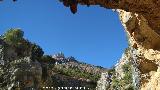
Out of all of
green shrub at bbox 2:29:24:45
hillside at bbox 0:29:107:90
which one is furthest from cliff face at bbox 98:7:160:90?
green shrub at bbox 2:29:24:45

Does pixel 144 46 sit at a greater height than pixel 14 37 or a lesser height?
lesser

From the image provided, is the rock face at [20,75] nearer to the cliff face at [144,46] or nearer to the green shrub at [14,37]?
the green shrub at [14,37]

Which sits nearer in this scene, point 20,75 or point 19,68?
point 20,75

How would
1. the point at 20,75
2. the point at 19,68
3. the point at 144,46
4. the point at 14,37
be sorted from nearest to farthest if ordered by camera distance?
the point at 144,46 → the point at 20,75 → the point at 19,68 → the point at 14,37

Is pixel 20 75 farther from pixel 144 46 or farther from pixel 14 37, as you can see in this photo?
pixel 144 46

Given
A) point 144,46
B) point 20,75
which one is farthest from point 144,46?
point 20,75

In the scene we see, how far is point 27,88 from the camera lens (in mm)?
44188

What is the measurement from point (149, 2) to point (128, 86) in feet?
138

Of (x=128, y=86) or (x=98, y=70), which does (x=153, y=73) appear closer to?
(x=128, y=86)

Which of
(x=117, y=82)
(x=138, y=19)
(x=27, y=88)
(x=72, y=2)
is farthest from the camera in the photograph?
(x=117, y=82)

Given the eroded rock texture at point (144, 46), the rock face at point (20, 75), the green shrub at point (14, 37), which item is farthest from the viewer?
the green shrub at point (14, 37)

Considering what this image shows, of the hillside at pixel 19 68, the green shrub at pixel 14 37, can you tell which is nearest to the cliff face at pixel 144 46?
the hillside at pixel 19 68

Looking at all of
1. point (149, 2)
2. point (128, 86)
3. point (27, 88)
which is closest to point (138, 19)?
point (149, 2)

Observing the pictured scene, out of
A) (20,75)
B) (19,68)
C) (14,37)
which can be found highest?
(14,37)
